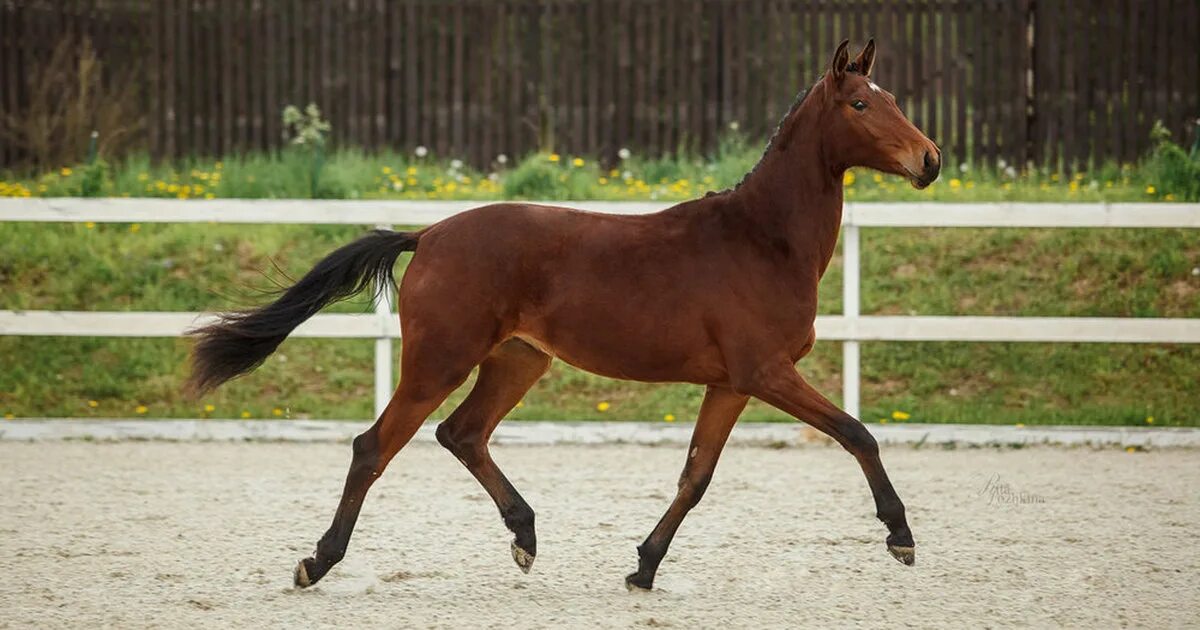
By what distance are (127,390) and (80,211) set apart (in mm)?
1245

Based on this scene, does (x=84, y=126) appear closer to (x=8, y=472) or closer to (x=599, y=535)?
(x=8, y=472)

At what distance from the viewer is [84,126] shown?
13945mm

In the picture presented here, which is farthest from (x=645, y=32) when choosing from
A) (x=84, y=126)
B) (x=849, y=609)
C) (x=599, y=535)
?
(x=849, y=609)

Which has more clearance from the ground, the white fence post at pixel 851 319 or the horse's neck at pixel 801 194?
the horse's neck at pixel 801 194

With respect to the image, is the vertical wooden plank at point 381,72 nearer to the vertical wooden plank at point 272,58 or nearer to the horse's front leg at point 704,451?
the vertical wooden plank at point 272,58

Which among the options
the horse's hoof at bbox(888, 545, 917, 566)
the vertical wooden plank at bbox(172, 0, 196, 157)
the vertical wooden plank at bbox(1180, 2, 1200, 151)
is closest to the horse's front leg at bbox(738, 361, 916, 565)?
the horse's hoof at bbox(888, 545, 917, 566)

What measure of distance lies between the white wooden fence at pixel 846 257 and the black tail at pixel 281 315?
141 inches

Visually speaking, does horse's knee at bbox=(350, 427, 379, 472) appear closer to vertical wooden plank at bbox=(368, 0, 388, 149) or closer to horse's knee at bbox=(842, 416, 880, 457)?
horse's knee at bbox=(842, 416, 880, 457)

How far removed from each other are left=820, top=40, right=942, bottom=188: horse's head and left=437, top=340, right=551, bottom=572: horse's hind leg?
1321mm

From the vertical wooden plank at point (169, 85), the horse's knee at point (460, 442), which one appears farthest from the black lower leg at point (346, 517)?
the vertical wooden plank at point (169, 85)

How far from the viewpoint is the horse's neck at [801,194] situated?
18.3 ft

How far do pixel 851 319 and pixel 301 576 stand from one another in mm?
4916

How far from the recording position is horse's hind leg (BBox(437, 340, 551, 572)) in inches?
228

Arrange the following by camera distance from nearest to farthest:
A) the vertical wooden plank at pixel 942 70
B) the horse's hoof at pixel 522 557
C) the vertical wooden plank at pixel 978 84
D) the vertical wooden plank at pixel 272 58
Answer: the horse's hoof at pixel 522 557, the vertical wooden plank at pixel 942 70, the vertical wooden plank at pixel 978 84, the vertical wooden plank at pixel 272 58
